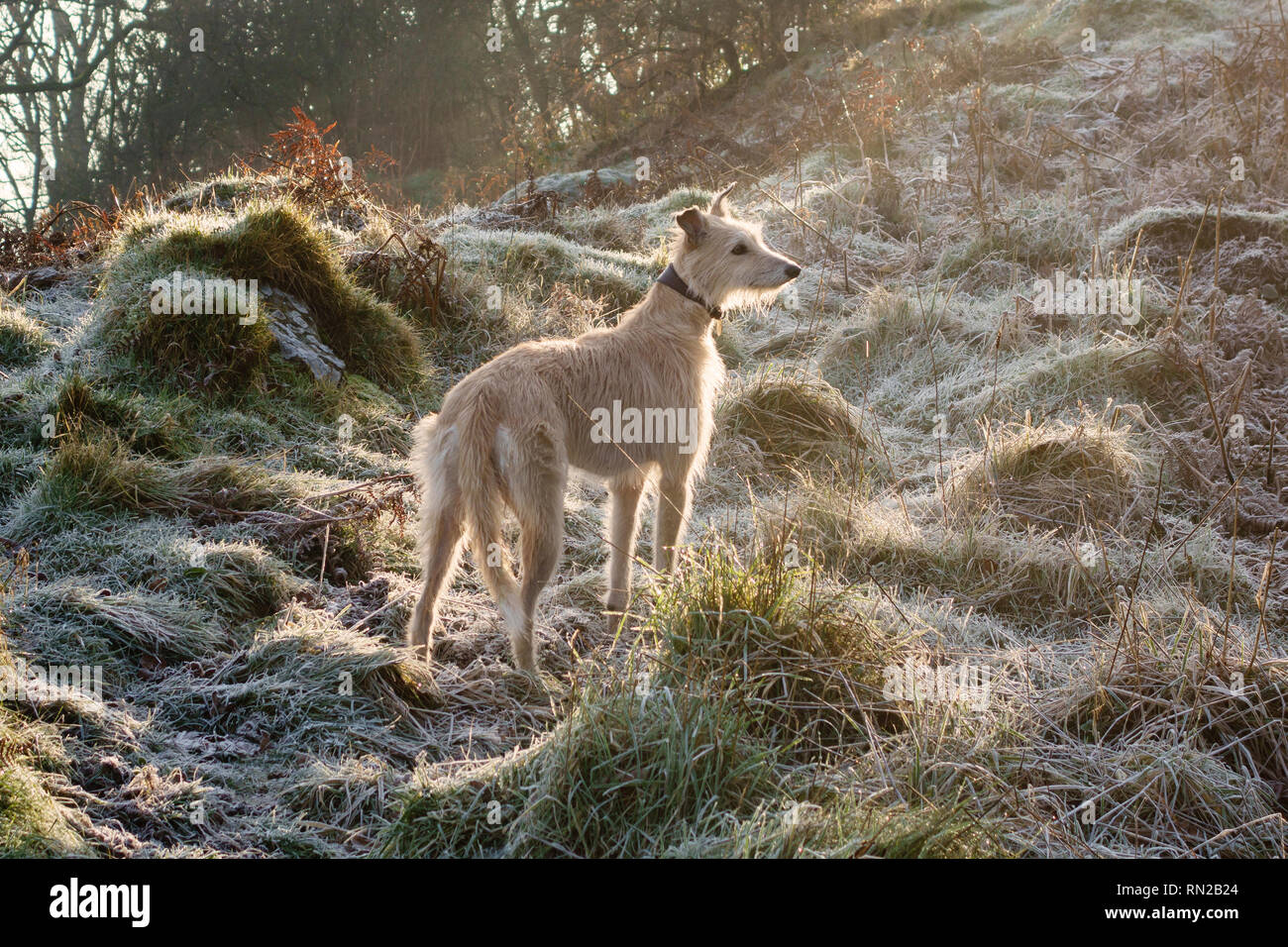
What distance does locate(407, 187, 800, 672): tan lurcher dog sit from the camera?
13.0 feet

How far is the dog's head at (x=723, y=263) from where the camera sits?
493 centimetres

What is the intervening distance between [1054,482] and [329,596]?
426 cm

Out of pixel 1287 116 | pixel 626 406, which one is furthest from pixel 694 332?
pixel 1287 116

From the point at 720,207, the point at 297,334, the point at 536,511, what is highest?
the point at 720,207

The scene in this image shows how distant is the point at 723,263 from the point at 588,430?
1.27 meters

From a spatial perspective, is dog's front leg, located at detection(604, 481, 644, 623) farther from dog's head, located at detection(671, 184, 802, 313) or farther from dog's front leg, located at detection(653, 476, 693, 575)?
dog's head, located at detection(671, 184, 802, 313)

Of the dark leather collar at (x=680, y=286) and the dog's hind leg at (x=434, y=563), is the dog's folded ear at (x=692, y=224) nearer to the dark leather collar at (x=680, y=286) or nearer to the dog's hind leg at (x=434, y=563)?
the dark leather collar at (x=680, y=286)

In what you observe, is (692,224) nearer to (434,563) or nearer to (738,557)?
(738,557)

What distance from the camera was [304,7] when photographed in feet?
68.8

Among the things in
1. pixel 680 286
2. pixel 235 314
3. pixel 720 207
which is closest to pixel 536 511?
pixel 680 286

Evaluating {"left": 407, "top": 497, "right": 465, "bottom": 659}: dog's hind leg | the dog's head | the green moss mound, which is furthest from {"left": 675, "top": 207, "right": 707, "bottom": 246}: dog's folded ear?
the green moss mound

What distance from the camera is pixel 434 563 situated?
13.1 feet

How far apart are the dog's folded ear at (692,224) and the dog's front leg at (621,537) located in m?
1.38

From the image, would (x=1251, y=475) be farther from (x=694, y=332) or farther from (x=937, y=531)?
(x=694, y=332)
